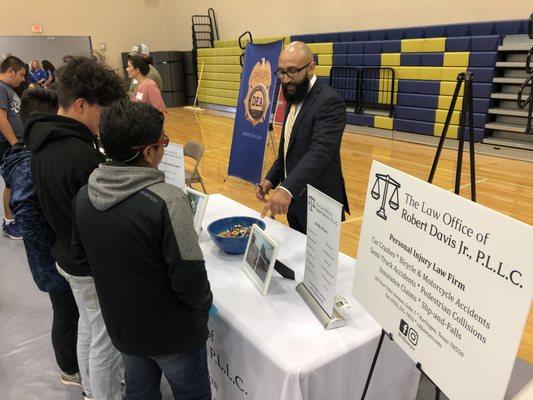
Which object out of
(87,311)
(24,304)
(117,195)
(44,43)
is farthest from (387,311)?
(44,43)

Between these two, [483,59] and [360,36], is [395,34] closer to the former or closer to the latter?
[360,36]

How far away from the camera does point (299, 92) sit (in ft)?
6.79

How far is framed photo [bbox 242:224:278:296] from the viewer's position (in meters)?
1.41

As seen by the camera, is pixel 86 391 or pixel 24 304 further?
pixel 24 304

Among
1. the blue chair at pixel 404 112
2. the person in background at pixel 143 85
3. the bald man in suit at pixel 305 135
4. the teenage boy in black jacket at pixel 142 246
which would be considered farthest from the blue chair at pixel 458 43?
the teenage boy in black jacket at pixel 142 246

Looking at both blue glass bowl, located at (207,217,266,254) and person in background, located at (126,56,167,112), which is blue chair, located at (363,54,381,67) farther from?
blue glass bowl, located at (207,217,266,254)

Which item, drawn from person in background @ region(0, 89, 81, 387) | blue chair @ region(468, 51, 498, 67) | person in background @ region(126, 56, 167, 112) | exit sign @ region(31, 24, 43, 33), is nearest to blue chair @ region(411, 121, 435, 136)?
blue chair @ region(468, 51, 498, 67)

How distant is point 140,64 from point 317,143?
9.62 feet

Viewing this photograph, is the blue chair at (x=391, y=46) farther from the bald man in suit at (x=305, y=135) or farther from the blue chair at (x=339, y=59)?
the bald man in suit at (x=305, y=135)

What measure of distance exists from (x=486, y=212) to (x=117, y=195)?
2.76ft

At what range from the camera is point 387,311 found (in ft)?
3.69

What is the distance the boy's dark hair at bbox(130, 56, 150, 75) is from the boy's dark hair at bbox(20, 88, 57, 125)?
2.51 meters

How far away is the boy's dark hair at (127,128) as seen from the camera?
3.59 ft

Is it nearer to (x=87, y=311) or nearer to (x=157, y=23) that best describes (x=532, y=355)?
(x=87, y=311)
